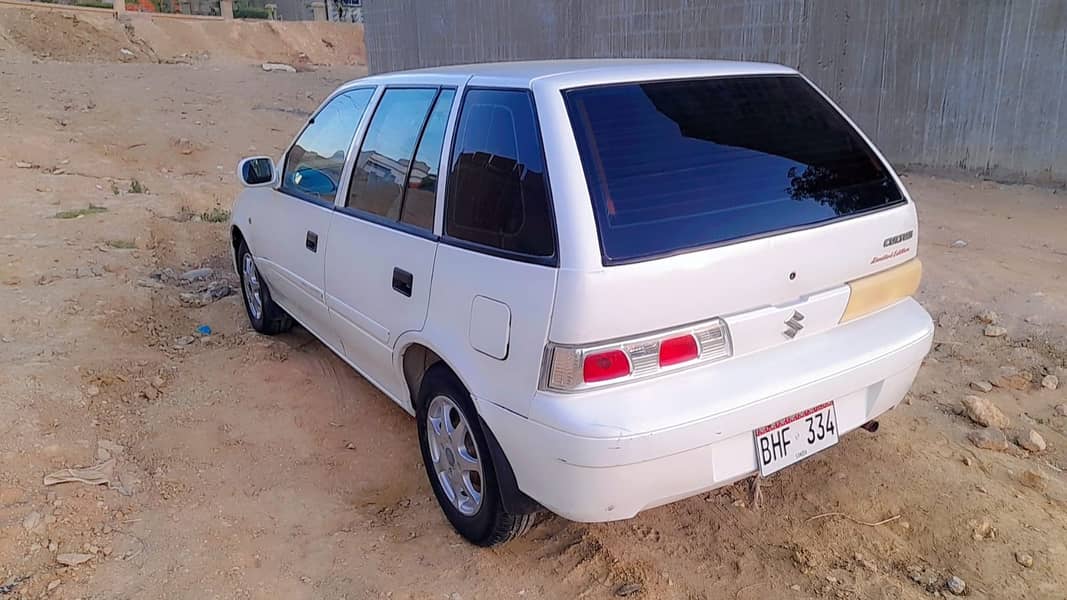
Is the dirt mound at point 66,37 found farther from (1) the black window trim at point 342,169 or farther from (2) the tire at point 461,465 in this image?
(2) the tire at point 461,465

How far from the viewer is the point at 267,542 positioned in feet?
9.48

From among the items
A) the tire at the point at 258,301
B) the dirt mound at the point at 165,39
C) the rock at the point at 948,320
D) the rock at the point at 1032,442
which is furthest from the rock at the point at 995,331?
the dirt mound at the point at 165,39

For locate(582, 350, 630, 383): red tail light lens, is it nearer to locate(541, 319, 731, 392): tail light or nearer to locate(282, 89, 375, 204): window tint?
locate(541, 319, 731, 392): tail light

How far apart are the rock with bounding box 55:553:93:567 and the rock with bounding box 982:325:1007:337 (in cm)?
473

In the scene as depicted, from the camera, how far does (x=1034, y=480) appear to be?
301 centimetres

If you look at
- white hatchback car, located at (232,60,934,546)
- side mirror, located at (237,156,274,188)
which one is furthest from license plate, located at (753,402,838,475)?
side mirror, located at (237,156,274,188)

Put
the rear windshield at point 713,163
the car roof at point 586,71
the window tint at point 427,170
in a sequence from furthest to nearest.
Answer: the window tint at point 427,170 < the car roof at point 586,71 < the rear windshield at point 713,163

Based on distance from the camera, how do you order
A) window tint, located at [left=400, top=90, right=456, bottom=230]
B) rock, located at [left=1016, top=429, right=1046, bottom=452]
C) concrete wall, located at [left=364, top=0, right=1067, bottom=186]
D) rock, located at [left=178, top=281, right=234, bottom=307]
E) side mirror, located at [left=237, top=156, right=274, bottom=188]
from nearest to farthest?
window tint, located at [left=400, top=90, right=456, bottom=230] < rock, located at [left=1016, top=429, right=1046, bottom=452] < side mirror, located at [left=237, top=156, right=274, bottom=188] < rock, located at [left=178, top=281, right=234, bottom=307] < concrete wall, located at [left=364, top=0, right=1067, bottom=186]

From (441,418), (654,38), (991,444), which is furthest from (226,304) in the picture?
(654,38)

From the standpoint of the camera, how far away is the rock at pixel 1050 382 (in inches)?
148

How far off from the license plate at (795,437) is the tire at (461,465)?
0.87m

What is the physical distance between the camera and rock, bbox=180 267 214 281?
5992 mm

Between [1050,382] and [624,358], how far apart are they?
2864mm

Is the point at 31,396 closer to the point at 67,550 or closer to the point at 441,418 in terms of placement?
the point at 67,550
